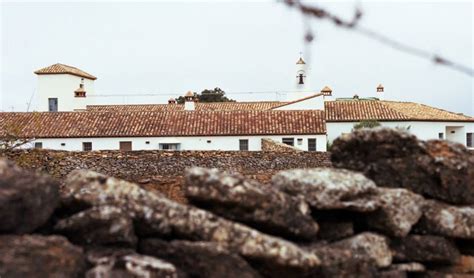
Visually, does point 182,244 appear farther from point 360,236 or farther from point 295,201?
point 360,236

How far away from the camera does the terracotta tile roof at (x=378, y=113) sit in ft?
147

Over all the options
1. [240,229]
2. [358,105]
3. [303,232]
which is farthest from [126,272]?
[358,105]

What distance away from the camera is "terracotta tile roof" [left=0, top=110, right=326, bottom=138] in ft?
122

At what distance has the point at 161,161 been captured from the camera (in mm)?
20000

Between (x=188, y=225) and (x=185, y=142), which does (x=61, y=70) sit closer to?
(x=185, y=142)

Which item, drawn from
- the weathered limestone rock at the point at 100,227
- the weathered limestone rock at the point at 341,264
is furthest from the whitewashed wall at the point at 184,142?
the weathered limestone rock at the point at 100,227

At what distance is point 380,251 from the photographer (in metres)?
3.94

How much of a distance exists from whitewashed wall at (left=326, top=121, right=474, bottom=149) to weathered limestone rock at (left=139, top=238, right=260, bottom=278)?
40.8m

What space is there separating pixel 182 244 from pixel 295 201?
73 cm

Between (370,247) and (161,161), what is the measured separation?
1641 centimetres

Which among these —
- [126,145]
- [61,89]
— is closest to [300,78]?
[126,145]

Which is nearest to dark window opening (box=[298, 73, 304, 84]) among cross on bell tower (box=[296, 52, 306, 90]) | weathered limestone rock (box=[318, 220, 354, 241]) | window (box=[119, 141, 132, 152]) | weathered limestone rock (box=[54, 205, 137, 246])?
cross on bell tower (box=[296, 52, 306, 90])

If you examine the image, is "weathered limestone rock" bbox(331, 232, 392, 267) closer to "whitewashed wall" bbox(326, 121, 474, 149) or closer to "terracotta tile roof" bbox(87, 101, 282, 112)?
"whitewashed wall" bbox(326, 121, 474, 149)

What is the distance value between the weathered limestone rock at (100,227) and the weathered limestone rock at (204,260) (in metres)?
0.23
